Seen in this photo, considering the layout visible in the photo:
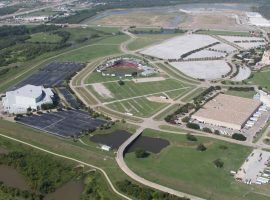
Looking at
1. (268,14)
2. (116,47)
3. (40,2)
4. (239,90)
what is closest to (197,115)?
(239,90)

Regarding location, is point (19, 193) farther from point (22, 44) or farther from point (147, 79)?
point (22, 44)

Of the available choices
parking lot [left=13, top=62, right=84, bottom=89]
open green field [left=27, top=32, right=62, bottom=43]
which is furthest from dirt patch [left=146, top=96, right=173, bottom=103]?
open green field [left=27, top=32, right=62, bottom=43]

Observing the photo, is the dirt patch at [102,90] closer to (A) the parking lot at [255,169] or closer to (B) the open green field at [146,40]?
(B) the open green field at [146,40]

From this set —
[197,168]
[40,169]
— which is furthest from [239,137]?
[40,169]

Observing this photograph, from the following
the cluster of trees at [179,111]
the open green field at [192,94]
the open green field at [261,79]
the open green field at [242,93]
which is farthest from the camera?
the open green field at [261,79]

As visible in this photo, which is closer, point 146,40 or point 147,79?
point 147,79

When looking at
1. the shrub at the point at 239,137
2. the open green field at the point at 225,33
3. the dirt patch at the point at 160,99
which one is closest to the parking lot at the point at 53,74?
the dirt patch at the point at 160,99
